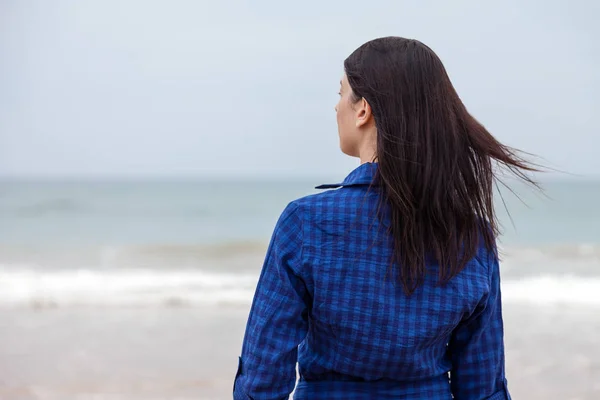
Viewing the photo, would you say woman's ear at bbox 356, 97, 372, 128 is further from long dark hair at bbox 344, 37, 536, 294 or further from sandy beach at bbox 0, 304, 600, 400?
sandy beach at bbox 0, 304, 600, 400

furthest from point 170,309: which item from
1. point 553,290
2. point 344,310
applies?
point 344,310

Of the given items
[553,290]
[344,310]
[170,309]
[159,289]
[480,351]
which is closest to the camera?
[344,310]

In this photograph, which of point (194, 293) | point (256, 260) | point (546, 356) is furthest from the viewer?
point (256, 260)

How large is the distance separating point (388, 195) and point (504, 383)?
51 centimetres

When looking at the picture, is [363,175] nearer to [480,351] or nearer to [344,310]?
[344,310]

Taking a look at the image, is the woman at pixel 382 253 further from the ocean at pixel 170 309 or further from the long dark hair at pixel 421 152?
the ocean at pixel 170 309

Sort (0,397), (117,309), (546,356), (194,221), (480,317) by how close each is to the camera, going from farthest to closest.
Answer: (194,221) → (117,309) → (546,356) → (0,397) → (480,317)

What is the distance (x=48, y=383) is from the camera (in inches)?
188

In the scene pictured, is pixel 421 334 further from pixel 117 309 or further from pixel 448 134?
pixel 117 309

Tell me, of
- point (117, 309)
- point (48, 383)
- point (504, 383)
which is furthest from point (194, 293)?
point (504, 383)

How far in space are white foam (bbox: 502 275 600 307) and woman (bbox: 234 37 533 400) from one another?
25.9 ft

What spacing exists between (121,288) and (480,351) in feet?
29.5

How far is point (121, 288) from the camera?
9867mm

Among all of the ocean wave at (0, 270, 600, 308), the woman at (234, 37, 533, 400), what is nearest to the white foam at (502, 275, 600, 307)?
the ocean wave at (0, 270, 600, 308)
